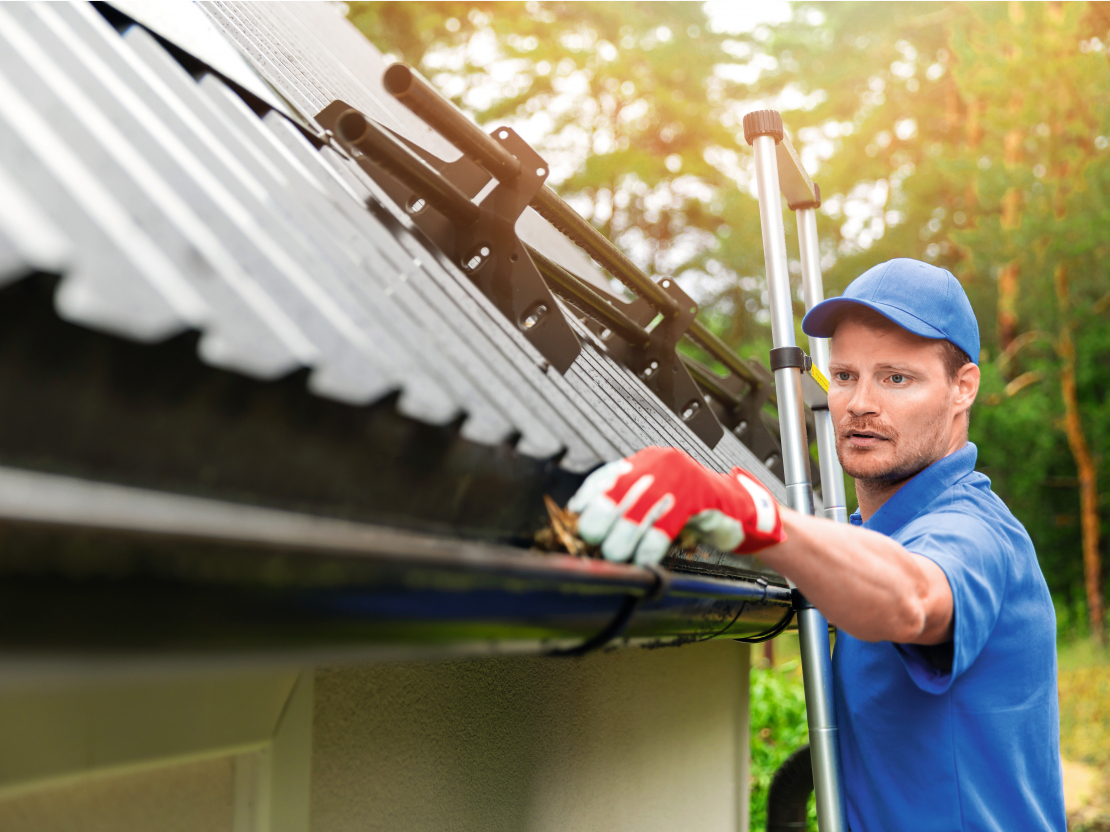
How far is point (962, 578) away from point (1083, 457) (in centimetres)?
1492

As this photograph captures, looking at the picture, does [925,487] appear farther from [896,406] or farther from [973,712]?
[973,712]

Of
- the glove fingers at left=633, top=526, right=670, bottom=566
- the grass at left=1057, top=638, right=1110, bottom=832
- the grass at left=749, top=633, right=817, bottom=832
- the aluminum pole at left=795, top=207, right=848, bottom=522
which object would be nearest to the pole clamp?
the aluminum pole at left=795, top=207, right=848, bottom=522

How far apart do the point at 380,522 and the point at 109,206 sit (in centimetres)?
50

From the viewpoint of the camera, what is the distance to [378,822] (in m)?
1.74

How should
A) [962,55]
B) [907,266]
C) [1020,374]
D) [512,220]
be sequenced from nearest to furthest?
[512,220]
[907,266]
[962,55]
[1020,374]

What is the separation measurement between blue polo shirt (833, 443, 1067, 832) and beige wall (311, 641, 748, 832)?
802 mm

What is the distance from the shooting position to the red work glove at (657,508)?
4.10 ft

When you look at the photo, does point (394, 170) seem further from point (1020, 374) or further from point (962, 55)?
point (1020, 374)

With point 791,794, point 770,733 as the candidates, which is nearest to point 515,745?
point 791,794

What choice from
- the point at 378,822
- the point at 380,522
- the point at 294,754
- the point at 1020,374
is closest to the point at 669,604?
the point at 380,522

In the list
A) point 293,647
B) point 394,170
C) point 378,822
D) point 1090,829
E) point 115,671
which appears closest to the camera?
point 115,671

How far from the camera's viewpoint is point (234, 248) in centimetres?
117

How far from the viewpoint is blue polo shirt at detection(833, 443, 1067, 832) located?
1.96 meters

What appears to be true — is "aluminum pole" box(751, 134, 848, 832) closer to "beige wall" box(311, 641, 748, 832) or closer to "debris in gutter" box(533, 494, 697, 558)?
"beige wall" box(311, 641, 748, 832)
